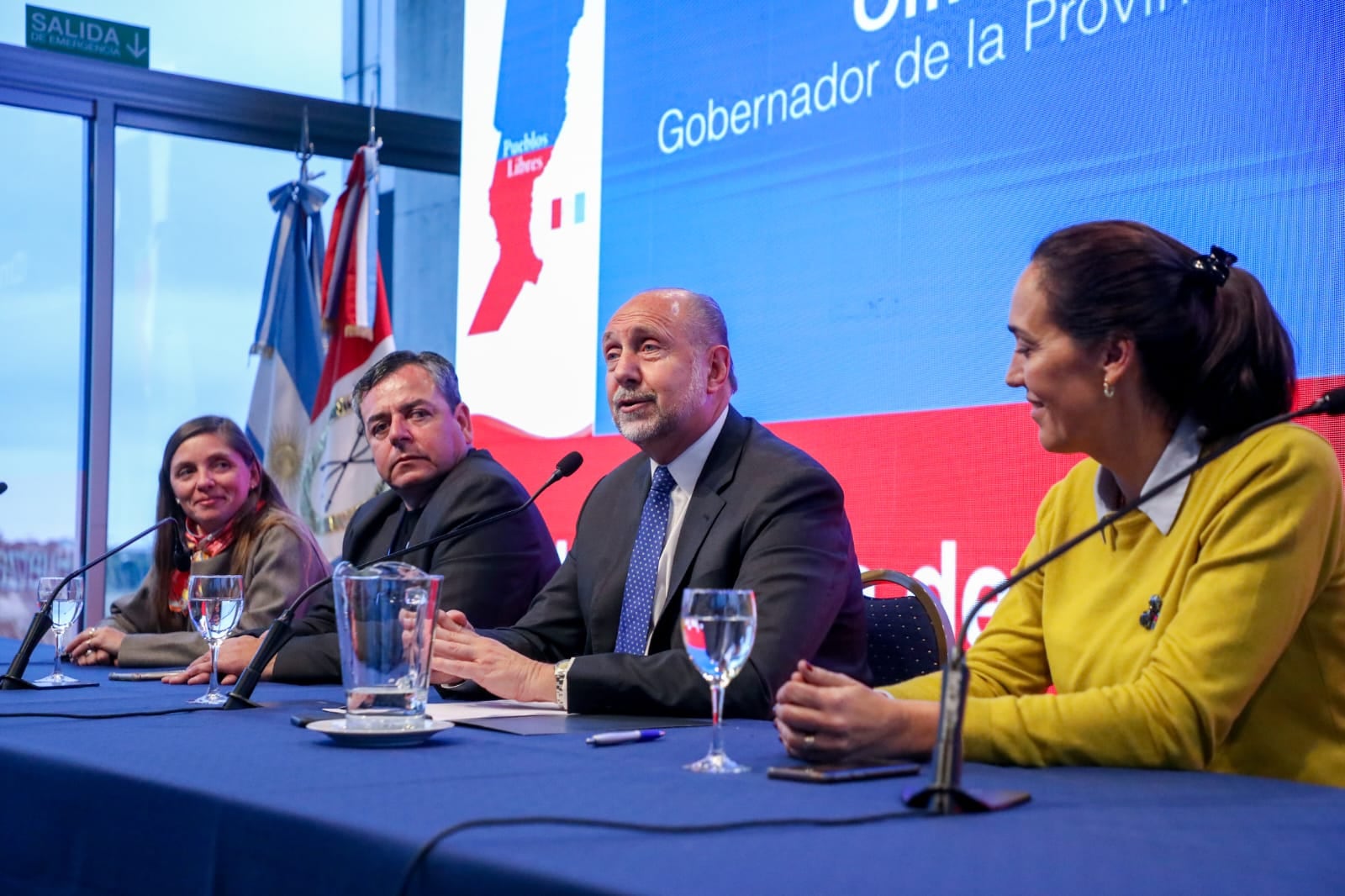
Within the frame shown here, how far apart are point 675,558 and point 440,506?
34.9 inches

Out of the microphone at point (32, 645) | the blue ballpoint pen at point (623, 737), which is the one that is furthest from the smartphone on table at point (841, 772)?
the microphone at point (32, 645)

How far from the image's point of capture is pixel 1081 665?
1.75 m

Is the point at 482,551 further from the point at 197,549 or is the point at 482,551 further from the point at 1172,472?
the point at 1172,472

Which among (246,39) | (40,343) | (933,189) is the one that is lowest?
(40,343)

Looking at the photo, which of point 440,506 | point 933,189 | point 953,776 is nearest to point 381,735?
point 953,776

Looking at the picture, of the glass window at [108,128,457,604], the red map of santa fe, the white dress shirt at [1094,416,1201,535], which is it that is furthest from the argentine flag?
the white dress shirt at [1094,416,1201,535]

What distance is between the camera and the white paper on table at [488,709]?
1916 mm

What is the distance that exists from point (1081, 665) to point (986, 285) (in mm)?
1977

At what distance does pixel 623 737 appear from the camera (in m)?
1.65

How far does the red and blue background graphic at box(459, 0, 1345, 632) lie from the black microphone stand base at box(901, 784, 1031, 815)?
80.1 inches

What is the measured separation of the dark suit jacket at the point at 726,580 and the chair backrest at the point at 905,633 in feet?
0.42

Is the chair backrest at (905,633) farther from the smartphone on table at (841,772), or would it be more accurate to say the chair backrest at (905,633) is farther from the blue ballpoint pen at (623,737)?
the smartphone on table at (841,772)

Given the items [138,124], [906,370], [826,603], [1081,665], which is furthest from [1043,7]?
[138,124]

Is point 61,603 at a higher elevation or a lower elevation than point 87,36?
lower
